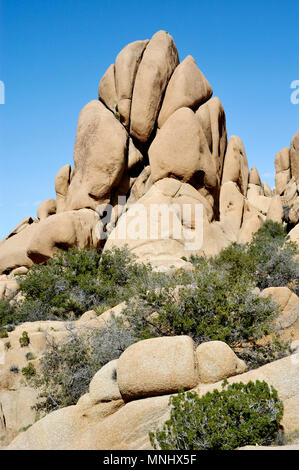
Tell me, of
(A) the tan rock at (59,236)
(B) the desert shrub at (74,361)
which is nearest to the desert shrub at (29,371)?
(B) the desert shrub at (74,361)

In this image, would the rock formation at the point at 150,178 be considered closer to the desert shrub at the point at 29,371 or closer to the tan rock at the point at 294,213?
the tan rock at the point at 294,213

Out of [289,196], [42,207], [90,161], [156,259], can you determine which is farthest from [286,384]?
[289,196]

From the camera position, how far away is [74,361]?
10.4 meters

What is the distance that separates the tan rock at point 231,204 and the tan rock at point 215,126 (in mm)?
1382

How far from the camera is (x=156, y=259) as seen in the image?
22.2 meters

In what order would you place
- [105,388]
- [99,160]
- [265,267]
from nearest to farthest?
[105,388] < [265,267] < [99,160]

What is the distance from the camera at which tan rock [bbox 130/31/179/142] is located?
27.9m

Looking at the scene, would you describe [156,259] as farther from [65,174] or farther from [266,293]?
[65,174]

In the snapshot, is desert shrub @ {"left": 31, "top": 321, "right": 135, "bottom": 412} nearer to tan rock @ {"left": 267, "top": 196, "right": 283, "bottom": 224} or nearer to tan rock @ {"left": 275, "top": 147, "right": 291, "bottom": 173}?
tan rock @ {"left": 267, "top": 196, "right": 283, "bottom": 224}

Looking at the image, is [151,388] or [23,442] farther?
[23,442]

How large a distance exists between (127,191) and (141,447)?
23.2 metres

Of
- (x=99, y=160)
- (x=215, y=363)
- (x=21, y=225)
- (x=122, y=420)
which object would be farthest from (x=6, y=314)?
(x=21, y=225)

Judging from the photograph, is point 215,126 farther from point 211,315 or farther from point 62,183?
point 211,315

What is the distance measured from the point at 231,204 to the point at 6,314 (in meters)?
19.7
